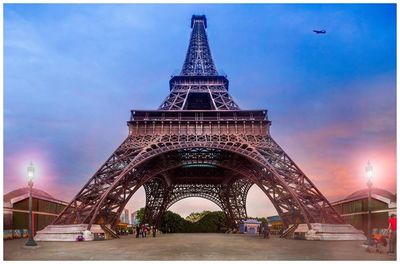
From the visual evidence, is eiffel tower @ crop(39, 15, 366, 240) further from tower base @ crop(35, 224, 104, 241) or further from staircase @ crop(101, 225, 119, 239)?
staircase @ crop(101, 225, 119, 239)

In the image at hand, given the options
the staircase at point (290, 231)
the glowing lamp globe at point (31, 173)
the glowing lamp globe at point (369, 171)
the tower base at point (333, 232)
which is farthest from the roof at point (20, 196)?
the glowing lamp globe at point (369, 171)

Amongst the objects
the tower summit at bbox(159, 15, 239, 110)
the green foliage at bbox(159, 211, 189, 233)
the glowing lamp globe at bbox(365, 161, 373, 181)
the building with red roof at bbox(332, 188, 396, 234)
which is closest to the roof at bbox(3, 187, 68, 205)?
the tower summit at bbox(159, 15, 239, 110)

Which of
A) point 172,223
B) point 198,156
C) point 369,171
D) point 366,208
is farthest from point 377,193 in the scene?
point 172,223

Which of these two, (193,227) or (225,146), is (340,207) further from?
(193,227)

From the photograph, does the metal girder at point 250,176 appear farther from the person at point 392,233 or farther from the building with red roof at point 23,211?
the person at point 392,233

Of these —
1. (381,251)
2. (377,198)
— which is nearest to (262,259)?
(381,251)

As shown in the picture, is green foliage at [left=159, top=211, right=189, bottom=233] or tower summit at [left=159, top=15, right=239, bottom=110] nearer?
tower summit at [left=159, top=15, right=239, bottom=110]

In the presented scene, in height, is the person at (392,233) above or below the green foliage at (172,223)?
above
